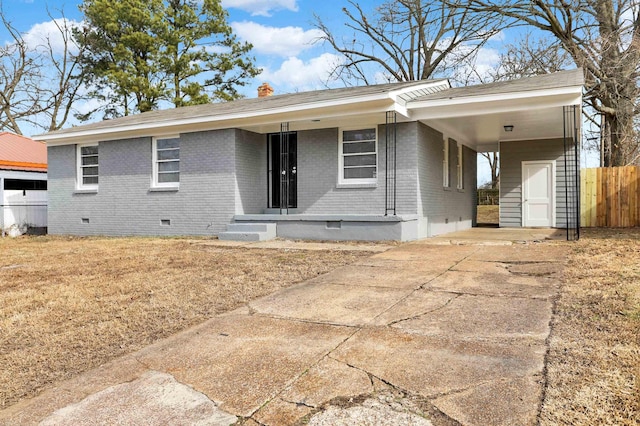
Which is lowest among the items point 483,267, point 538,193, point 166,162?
point 483,267

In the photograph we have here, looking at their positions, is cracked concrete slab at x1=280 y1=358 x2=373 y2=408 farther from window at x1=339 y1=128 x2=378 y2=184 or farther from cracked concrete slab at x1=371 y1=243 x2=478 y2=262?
window at x1=339 y1=128 x2=378 y2=184

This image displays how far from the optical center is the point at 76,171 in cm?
1439

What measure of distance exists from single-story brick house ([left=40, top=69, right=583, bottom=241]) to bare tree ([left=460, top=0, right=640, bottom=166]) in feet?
15.0

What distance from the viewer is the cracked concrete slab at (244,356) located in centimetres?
270

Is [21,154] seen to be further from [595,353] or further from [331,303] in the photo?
[595,353]

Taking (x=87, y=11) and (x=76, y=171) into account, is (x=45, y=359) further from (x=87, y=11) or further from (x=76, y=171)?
(x=87, y=11)

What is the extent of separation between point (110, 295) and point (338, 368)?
3290 mm

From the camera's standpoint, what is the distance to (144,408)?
2.55m

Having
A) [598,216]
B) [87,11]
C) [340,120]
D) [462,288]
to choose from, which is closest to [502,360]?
[462,288]

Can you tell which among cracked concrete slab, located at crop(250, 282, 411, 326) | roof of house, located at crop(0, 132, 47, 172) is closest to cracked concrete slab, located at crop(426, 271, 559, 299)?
cracked concrete slab, located at crop(250, 282, 411, 326)

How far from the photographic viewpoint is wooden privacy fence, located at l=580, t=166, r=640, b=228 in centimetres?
1447

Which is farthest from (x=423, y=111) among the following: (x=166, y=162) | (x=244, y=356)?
(x=244, y=356)

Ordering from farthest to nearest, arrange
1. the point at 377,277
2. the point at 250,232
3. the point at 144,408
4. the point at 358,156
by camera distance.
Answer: the point at 358,156, the point at 250,232, the point at 377,277, the point at 144,408

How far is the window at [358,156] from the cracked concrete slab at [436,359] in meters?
7.97
